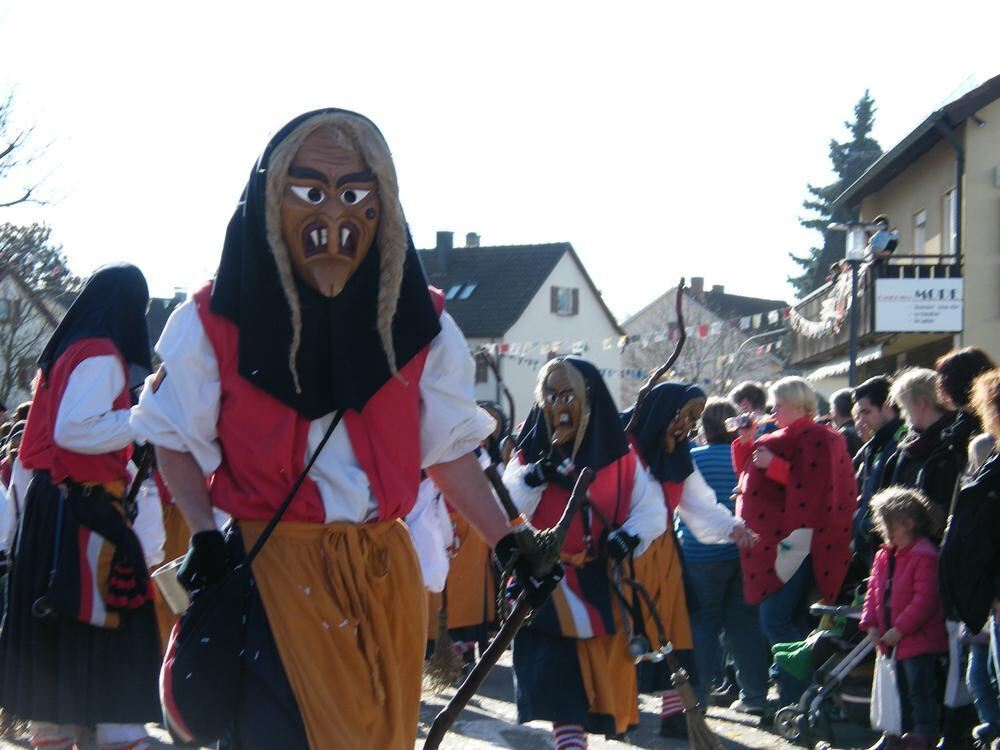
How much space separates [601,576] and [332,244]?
10.2 feet

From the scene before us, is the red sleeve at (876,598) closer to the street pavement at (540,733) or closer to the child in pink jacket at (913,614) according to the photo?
the child in pink jacket at (913,614)

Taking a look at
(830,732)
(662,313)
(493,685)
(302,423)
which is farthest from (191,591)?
(662,313)

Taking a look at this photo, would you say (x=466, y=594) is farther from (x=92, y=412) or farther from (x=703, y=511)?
(x=92, y=412)

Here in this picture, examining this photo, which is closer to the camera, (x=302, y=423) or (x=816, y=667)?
(x=302, y=423)

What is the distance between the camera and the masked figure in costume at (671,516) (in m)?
7.24

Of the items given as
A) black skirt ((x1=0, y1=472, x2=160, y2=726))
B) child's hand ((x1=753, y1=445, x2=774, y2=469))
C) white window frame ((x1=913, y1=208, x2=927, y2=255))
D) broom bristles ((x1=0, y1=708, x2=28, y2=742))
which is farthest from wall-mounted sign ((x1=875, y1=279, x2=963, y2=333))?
black skirt ((x1=0, y1=472, x2=160, y2=726))

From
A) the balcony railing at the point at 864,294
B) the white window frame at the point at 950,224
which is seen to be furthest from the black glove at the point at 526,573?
the white window frame at the point at 950,224

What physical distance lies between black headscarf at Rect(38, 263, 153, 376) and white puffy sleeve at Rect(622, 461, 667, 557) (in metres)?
2.11

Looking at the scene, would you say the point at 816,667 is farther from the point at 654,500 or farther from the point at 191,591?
the point at 191,591

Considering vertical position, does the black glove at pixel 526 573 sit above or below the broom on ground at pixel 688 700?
above

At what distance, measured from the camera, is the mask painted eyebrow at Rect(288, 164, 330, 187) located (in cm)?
334

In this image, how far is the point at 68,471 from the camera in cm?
528

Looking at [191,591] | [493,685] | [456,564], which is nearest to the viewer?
[191,591]

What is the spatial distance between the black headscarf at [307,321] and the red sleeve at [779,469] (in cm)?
499
